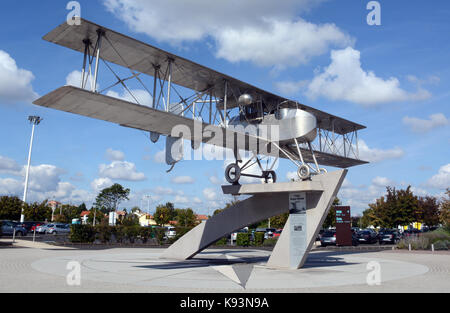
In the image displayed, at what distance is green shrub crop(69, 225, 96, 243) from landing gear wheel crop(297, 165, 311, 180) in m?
19.3

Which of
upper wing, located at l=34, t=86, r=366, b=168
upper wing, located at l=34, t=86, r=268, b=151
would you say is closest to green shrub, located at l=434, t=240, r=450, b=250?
upper wing, located at l=34, t=86, r=366, b=168

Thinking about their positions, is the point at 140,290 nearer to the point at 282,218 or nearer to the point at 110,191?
the point at 282,218

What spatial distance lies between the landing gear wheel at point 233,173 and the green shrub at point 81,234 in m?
16.1

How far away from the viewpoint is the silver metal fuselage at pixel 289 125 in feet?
51.1

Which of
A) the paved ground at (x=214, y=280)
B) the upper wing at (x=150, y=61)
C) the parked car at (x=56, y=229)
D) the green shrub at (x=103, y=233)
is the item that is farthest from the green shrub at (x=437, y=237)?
the parked car at (x=56, y=229)

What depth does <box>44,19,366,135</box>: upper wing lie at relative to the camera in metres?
11.5

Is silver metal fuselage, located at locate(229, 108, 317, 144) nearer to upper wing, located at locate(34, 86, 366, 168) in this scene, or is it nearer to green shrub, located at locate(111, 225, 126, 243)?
upper wing, located at locate(34, 86, 366, 168)

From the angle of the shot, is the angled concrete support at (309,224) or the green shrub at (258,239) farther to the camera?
the green shrub at (258,239)

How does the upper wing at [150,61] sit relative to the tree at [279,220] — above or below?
above

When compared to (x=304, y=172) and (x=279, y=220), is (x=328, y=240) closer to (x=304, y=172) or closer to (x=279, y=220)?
(x=304, y=172)

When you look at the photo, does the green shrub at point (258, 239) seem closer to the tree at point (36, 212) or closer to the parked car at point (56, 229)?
the parked car at point (56, 229)
